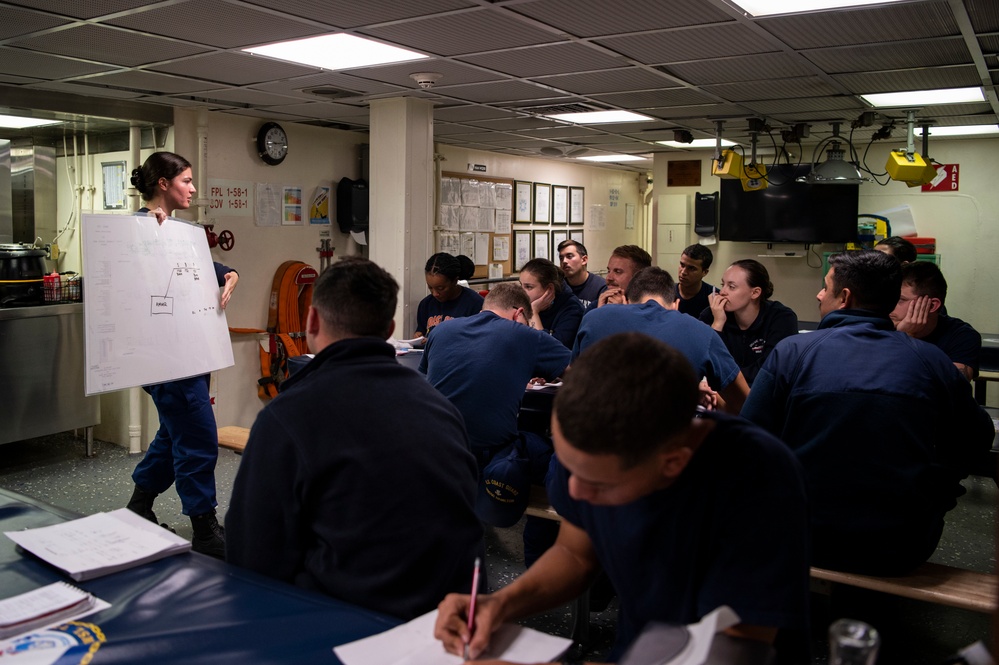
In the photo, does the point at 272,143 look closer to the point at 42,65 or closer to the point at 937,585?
the point at 42,65

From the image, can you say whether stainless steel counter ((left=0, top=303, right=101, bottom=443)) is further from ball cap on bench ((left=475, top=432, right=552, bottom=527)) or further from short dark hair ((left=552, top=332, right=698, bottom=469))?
short dark hair ((left=552, top=332, right=698, bottom=469))

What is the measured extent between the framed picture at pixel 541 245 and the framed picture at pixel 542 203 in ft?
0.44

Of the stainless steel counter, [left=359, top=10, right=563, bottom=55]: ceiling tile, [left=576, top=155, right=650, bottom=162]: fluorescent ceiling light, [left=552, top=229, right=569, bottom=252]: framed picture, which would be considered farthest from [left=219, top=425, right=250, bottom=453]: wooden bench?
[left=576, top=155, right=650, bottom=162]: fluorescent ceiling light

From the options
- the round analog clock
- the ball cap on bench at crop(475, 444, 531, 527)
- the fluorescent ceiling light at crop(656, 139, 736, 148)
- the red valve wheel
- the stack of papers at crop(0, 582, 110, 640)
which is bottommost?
the ball cap on bench at crop(475, 444, 531, 527)

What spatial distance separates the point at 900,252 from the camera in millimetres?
5230

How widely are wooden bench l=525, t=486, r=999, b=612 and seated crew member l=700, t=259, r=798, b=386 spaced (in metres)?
1.57

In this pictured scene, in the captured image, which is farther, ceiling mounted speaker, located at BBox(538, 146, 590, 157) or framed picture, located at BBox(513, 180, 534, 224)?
framed picture, located at BBox(513, 180, 534, 224)

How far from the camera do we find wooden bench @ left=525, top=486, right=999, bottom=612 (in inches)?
93.8

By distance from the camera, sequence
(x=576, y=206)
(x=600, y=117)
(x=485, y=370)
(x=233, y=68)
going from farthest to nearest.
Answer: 1. (x=576, y=206)
2. (x=600, y=117)
3. (x=233, y=68)
4. (x=485, y=370)

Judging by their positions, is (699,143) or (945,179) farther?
(699,143)

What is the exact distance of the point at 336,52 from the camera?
13.0 feet

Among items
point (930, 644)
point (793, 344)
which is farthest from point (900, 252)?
point (793, 344)

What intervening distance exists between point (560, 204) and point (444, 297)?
4694 millimetres

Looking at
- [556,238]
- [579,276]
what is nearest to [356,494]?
[579,276]
